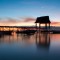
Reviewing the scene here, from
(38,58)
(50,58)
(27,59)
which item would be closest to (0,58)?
(27,59)

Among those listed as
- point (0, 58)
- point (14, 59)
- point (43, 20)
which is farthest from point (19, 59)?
point (43, 20)

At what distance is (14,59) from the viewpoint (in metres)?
10.6

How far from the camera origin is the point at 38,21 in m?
59.6

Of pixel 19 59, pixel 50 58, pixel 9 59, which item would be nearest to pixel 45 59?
pixel 50 58

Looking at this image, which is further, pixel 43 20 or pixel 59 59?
pixel 43 20

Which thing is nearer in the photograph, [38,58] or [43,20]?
[38,58]

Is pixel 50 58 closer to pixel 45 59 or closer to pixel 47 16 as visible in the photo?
pixel 45 59

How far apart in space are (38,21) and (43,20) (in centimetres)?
319

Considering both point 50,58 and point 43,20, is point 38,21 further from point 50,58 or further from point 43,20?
point 50,58

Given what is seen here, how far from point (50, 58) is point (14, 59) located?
244 centimetres

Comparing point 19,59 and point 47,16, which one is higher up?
point 47,16

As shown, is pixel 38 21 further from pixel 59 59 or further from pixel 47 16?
pixel 59 59

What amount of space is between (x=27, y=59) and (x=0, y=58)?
1810 mm

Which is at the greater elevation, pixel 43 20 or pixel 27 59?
pixel 43 20
